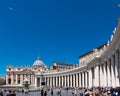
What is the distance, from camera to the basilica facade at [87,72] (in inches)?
2227

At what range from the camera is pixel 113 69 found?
195ft

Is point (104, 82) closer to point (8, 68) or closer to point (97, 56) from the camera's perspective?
point (97, 56)

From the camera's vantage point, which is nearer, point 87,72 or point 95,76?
point 95,76

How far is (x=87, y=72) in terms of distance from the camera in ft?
327

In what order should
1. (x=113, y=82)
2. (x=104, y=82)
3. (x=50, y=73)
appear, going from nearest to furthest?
(x=113, y=82) < (x=104, y=82) < (x=50, y=73)

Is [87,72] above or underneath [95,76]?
above

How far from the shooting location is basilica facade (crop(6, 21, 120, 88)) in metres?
56.6

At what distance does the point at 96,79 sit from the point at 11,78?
10027 cm

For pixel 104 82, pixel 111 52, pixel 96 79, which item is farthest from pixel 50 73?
pixel 111 52

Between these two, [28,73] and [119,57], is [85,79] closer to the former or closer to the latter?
[119,57]

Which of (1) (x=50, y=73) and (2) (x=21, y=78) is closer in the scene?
(1) (x=50, y=73)

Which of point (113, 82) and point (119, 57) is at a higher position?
point (119, 57)

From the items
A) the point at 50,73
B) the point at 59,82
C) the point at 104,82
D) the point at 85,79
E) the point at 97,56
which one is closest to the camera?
the point at 104,82

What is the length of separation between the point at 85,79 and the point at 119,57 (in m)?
52.4
